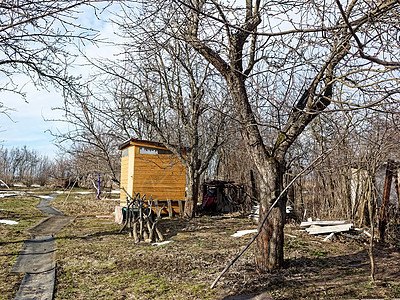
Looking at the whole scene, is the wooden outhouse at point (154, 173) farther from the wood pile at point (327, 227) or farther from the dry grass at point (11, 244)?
the wood pile at point (327, 227)

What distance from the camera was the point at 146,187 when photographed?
42.0 feet

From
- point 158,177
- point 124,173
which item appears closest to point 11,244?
point 158,177

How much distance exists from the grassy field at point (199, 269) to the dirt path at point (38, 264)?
0.46 ft

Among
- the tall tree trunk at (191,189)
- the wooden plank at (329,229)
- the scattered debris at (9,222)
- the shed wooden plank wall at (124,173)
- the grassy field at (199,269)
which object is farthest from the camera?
the shed wooden plank wall at (124,173)

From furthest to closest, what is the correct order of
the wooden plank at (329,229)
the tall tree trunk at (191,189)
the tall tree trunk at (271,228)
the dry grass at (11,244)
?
the tall tree trunk at (191,189) → the wooden plank at (329,229) → the dry grass at (11,244) → the tall tree trunk at (271,228)

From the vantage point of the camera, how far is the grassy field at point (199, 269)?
470 cm

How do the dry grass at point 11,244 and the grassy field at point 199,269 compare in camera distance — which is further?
the dry grass at point 11,244

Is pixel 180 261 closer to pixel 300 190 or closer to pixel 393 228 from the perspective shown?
pixel 393 228

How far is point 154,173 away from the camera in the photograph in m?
13.0

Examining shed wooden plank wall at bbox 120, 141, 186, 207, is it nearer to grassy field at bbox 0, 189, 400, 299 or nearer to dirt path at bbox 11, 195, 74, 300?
dirt path at bbox 11, 195, 74, 300

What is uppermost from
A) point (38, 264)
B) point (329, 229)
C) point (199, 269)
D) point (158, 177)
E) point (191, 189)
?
point (158, 177)

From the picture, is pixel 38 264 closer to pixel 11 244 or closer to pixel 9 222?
pixel 11 244

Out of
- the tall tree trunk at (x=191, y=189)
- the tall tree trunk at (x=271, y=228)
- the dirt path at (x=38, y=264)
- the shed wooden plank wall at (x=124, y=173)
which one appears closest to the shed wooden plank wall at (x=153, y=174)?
the shed wooden plank wall at (x=124, y=173)

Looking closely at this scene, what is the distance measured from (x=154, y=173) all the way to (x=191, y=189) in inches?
72.1
